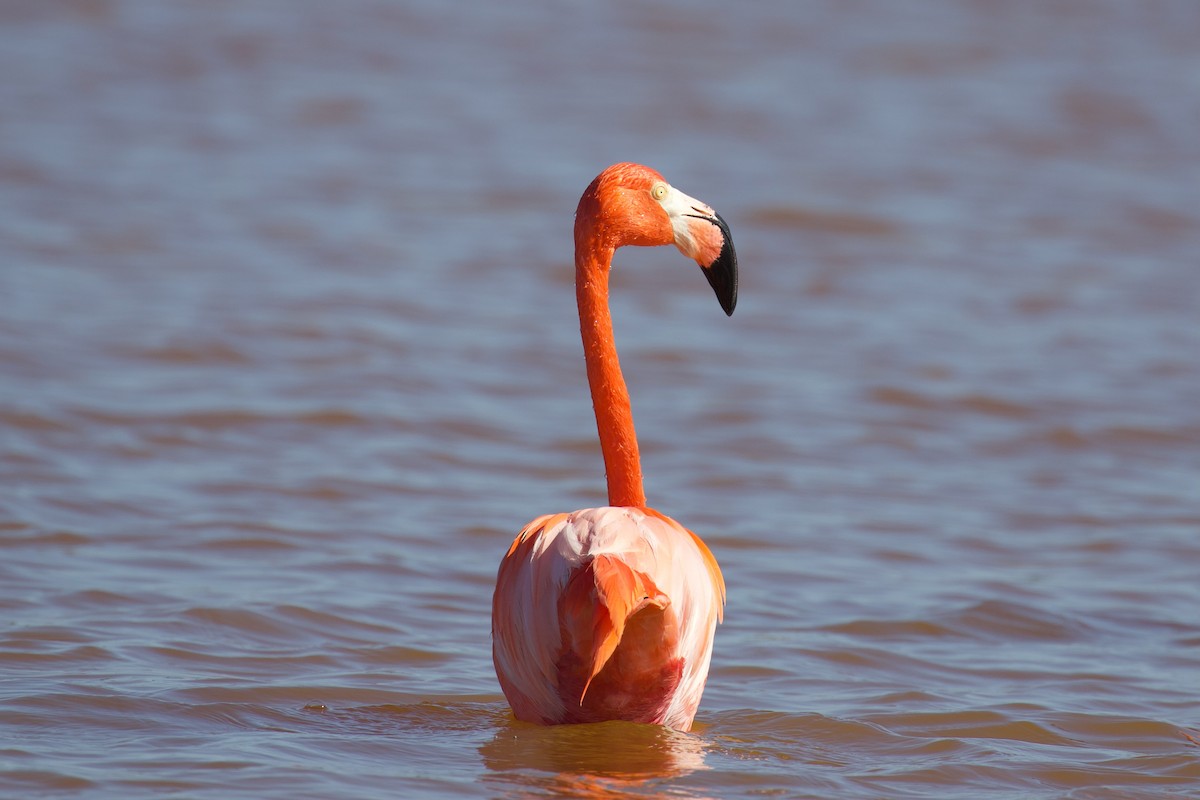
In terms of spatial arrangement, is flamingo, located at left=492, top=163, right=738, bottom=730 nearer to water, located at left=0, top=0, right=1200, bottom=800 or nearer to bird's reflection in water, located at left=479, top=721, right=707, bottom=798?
bird's reflection in water, located at left=479, top=721, right=707, bottom=798

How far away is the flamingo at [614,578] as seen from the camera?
402 cm

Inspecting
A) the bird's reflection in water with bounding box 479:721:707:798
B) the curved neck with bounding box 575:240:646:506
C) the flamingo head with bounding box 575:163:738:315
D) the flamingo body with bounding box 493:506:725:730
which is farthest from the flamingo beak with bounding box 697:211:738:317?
the bird's reflection in water with bounding box 479:721:707:798

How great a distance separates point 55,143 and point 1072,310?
8.13m

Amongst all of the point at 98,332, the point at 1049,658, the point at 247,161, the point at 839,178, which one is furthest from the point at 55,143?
the point at 1049,658

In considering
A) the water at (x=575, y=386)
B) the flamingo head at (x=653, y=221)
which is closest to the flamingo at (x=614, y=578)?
the flamingo head at (x=653, y=221)

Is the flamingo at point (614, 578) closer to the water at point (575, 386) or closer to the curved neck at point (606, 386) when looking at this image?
the curved neck at point (606, 386)

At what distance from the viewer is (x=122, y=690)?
193 inches

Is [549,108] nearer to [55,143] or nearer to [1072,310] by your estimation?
[55,143]

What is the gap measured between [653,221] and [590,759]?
1543 mm

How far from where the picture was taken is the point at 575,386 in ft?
31.6

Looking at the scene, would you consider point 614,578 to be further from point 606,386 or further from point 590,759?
point 606,386

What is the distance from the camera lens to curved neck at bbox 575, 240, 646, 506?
4.63 meters

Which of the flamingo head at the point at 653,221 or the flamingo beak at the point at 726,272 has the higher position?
the flamingo head at the point at 653,221

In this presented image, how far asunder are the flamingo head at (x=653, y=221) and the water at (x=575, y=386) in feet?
4.52
